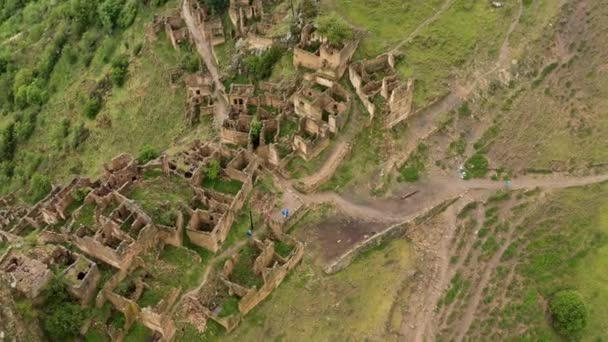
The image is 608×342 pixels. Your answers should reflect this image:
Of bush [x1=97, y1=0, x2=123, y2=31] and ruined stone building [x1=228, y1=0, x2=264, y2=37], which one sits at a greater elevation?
ruined stone building [x1=228, y1=0, x2=264, y2=37]

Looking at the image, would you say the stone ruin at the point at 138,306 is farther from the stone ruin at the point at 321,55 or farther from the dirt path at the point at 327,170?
the stone ruin at the point at 321,55

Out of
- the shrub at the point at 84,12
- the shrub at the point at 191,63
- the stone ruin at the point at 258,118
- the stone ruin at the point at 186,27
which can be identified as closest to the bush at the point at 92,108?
the stone ruin at the point at 186,27

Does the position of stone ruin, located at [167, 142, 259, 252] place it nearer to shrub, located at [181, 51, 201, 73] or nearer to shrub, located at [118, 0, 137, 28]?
shrub, located at [181, 51, 201, 73]

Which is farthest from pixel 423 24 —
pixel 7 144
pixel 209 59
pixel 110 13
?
pixel 7 144

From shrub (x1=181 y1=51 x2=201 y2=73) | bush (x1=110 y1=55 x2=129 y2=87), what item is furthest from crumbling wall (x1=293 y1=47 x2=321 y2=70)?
bush (x1=110 y1=55 x2=129 y2=87)

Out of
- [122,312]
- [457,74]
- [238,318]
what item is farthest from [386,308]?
[457,74]

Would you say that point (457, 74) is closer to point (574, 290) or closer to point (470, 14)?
point (470, 14)
